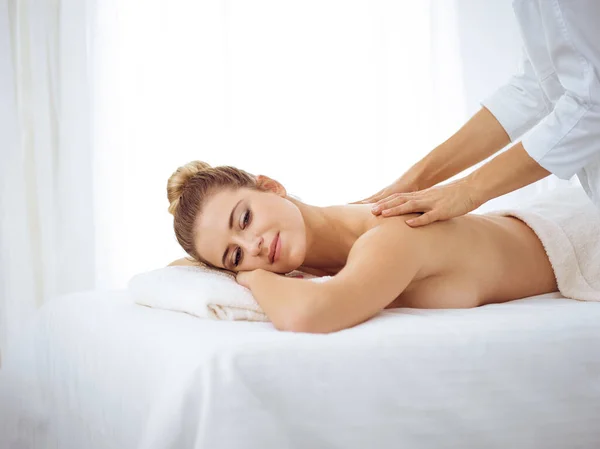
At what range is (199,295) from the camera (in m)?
1.48

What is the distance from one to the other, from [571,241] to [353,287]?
0.75m

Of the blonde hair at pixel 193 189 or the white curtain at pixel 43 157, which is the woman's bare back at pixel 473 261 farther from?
the white curtain at pixel 43 157

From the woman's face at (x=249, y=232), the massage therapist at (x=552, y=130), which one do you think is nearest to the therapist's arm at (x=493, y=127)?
the massage therapist at (x=552, y=130)

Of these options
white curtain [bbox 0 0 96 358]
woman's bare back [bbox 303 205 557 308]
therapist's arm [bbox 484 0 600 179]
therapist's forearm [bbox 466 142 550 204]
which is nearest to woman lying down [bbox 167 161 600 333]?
woman's bare back [bbox 303 205 557 308]

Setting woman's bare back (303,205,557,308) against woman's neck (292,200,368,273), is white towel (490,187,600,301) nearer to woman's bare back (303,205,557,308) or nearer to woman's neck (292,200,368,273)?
woman's bare back (303,205,557,308)

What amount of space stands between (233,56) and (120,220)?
88 centimetres

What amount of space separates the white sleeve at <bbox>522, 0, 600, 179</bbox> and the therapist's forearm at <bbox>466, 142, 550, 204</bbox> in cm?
2

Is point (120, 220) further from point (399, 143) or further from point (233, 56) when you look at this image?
point (399, 143)

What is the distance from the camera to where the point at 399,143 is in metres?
3.62

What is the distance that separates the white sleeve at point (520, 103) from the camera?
2008 millimetres

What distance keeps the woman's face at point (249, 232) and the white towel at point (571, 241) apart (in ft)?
2.03

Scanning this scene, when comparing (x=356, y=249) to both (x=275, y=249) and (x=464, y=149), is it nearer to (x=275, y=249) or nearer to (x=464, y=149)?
(x=275, y=249)

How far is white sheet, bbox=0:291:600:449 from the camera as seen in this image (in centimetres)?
108

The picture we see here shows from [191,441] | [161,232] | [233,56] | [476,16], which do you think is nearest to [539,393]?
[191,441]
